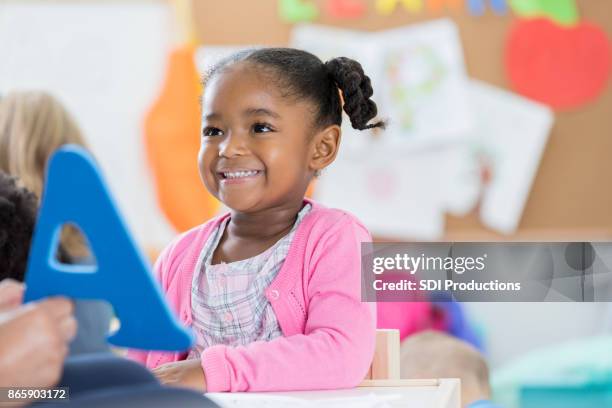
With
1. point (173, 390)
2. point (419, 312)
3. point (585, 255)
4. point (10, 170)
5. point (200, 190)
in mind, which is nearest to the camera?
point (173, 390)

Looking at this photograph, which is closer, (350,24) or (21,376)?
(21,376)

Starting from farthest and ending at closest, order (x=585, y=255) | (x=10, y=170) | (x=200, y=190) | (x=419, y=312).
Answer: (x=200, y=190)
(x=419, y=312)
(x=10, y=170)
(x=585, y=255)

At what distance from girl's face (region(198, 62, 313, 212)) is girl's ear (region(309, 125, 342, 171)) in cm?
3

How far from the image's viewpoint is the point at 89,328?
1.56ft

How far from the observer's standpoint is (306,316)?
81cm

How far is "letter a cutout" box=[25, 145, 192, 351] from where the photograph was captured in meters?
0.43

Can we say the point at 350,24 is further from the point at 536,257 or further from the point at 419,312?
the point at 536,257

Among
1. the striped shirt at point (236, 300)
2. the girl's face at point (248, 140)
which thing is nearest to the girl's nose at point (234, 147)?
the girl's face at point (248, 140)

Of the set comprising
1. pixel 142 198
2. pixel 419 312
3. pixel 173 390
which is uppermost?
pixel 142 198

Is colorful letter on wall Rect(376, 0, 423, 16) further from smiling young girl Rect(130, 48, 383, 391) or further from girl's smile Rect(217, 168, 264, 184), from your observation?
girl's smile Rect(217, 168, 264, 184)

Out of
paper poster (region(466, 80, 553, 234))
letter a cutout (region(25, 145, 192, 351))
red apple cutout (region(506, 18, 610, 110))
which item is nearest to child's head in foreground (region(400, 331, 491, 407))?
letter a cutout (region(25, 145, 192, 351))

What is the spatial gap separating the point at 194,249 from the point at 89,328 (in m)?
0.44

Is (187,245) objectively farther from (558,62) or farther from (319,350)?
(558,62)

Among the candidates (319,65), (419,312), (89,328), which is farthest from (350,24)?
(89,328)
